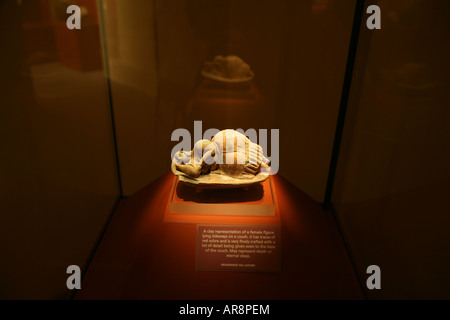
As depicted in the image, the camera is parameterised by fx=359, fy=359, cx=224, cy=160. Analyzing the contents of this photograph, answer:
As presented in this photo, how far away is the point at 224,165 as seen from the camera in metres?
2.08

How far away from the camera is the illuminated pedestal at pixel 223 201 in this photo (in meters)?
2.02

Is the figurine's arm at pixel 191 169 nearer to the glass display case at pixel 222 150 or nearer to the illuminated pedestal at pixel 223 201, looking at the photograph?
Answer: the glass display case at pixel 222 150

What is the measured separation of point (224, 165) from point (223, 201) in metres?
0.21

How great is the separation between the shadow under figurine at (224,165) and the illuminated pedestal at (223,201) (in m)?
0.07

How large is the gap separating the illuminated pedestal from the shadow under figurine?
7 centimetres
